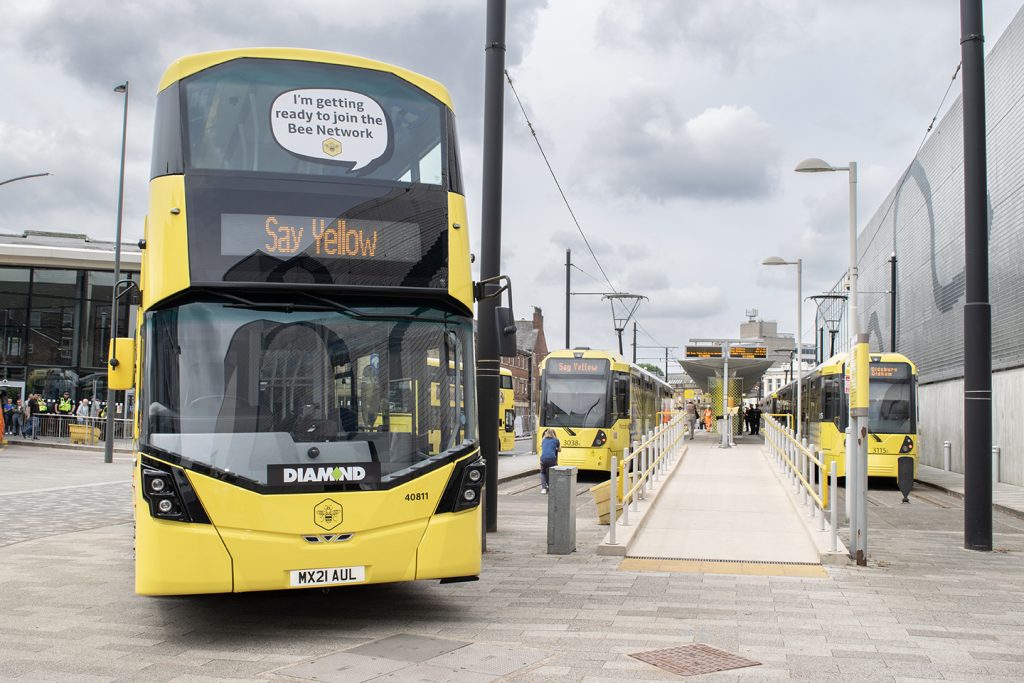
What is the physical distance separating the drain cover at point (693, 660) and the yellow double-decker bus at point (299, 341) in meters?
1.71

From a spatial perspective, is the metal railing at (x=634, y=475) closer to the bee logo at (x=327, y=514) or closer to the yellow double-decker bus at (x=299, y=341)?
the yellow double-decker bus at (x=299, y=341)

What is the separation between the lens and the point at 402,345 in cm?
780

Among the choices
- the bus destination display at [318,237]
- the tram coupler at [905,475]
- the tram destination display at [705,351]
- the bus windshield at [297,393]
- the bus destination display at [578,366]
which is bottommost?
the tram coupler at [905,475]

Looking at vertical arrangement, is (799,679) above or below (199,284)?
below

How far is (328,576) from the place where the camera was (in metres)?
7.29

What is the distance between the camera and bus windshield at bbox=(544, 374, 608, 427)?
25.8 m

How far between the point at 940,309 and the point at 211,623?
110 feet

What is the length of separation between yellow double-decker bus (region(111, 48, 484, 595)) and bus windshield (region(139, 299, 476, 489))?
1 centimetres

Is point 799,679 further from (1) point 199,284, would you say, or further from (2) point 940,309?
(2) point 940,309

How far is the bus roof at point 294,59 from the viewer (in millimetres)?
7891

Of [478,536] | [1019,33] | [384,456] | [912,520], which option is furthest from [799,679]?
[1019,33]

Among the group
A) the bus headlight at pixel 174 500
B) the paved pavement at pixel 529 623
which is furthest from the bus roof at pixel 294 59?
the paved pavement at pixel 529 623

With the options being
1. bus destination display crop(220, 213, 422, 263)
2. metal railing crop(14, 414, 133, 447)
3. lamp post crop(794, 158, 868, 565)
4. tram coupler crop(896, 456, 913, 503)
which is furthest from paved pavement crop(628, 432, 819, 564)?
metal railing crop(14, 414, 133, 447)

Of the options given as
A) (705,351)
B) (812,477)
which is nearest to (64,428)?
(705,351)
